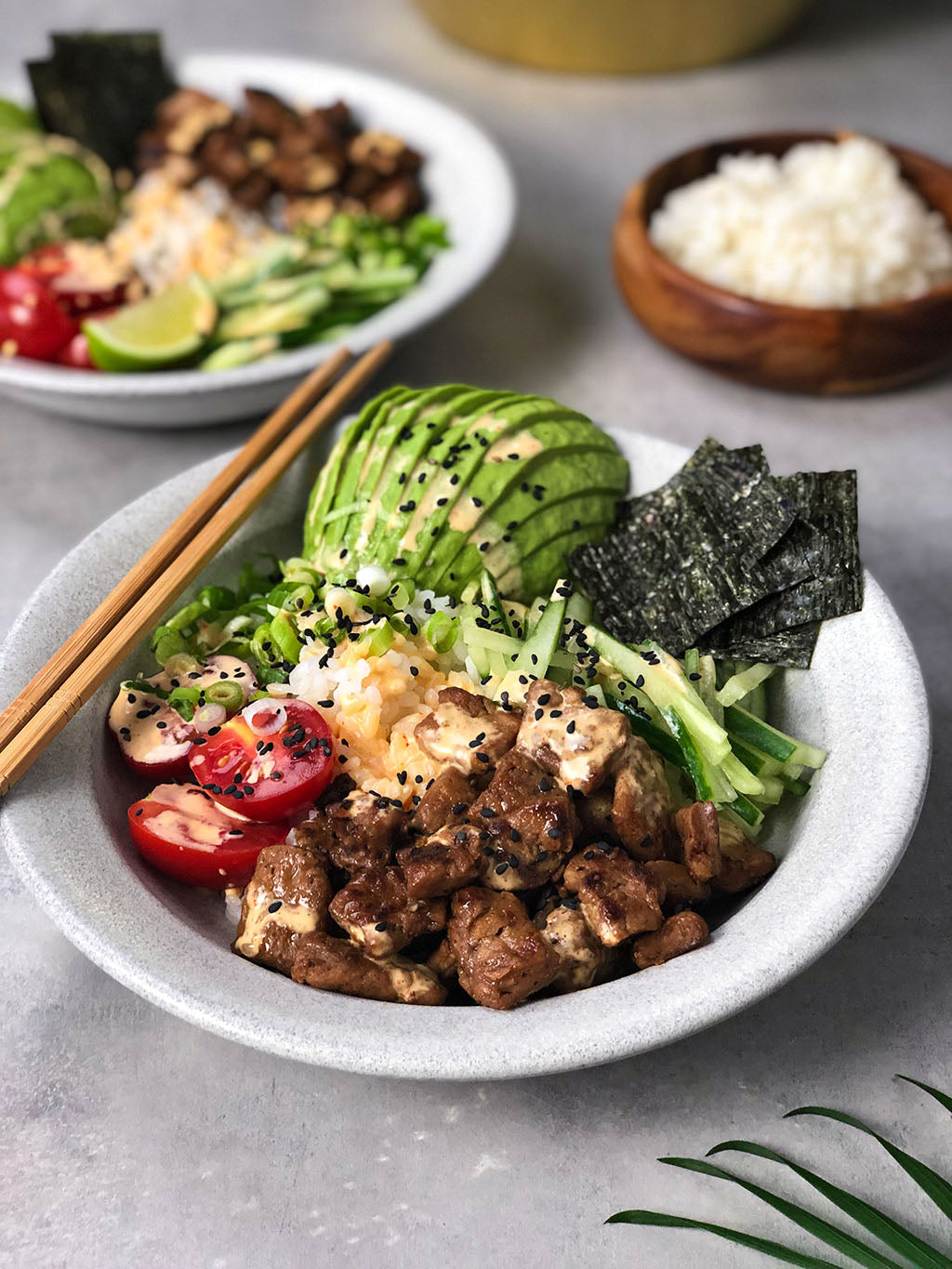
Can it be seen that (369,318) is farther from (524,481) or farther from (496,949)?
(496,949)

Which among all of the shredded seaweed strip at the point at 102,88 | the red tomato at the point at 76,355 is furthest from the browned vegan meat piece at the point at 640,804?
the shredded seaweed strip at the point at 102,88

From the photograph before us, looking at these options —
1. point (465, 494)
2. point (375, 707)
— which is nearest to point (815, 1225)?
point (375, 707)

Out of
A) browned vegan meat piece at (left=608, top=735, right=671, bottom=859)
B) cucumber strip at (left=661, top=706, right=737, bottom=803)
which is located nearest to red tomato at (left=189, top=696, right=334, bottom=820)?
browned vegan meat piece at (left=608, top=735, right=671, bottom=859)

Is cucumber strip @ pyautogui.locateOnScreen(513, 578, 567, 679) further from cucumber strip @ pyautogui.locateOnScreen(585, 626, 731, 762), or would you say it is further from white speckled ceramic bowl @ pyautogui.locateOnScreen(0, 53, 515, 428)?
white speckled ceramic bowl @ pyautogui.locateOnScreen(0, 53, 515, 428)

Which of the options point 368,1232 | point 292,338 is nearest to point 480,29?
point 292,338

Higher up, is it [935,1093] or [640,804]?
[640,804]
